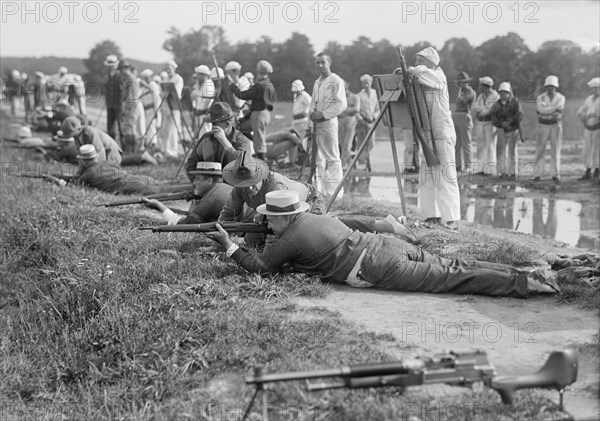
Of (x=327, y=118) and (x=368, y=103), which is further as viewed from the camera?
(x=368, y=103)

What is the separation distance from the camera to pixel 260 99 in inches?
511

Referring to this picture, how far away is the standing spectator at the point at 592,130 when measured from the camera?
14031 millimetres

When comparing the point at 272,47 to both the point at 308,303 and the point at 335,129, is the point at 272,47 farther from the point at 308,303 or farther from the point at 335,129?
the point at 308,303

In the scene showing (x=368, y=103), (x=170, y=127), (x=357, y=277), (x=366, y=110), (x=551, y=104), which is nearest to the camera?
(x=357, y=277)

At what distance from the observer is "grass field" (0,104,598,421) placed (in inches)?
174

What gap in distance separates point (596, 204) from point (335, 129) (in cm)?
425

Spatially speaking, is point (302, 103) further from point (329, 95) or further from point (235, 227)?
point (235, 227)

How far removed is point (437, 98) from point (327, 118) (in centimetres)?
263

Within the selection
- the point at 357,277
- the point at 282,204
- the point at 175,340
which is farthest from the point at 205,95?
the point at 175,340

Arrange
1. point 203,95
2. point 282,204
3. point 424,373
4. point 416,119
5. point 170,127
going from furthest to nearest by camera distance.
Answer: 1. point 170,127
2. point 203,95
3. point 416,119
4. point 282,204
5. point 424,373

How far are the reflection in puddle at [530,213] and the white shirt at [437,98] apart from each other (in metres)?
1.90

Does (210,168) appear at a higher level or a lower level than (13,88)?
lower

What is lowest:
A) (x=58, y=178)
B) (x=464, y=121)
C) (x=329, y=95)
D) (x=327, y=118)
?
(x=58, y=178)

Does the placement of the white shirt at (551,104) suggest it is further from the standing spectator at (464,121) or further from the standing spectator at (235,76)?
the standing spectator at (235,76)
